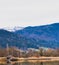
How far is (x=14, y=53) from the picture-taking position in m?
94.4

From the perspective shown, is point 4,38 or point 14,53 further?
point 4,38

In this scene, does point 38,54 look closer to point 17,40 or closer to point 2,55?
point 2,55

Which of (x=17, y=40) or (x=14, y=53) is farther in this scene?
(x=17, y=40)

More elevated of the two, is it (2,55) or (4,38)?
(4,38)

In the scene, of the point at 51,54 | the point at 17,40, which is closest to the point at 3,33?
the point at 17,40

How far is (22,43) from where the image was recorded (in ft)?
540

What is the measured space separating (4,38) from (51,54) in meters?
57.5

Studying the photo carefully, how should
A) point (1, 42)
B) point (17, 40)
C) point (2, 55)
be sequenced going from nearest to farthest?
point (2, 55)
point (1, 42)
point (17, 40)

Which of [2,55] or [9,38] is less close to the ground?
[9,38]

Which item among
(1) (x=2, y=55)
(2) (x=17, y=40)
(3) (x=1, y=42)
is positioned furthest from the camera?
(2) (x=17, y=40)

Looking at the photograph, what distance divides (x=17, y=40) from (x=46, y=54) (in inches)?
2624

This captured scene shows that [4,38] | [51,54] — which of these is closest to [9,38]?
[4,38]

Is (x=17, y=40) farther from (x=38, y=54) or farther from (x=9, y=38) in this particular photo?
(x=38, y=54)

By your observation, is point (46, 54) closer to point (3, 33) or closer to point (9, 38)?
point (9, 38)
